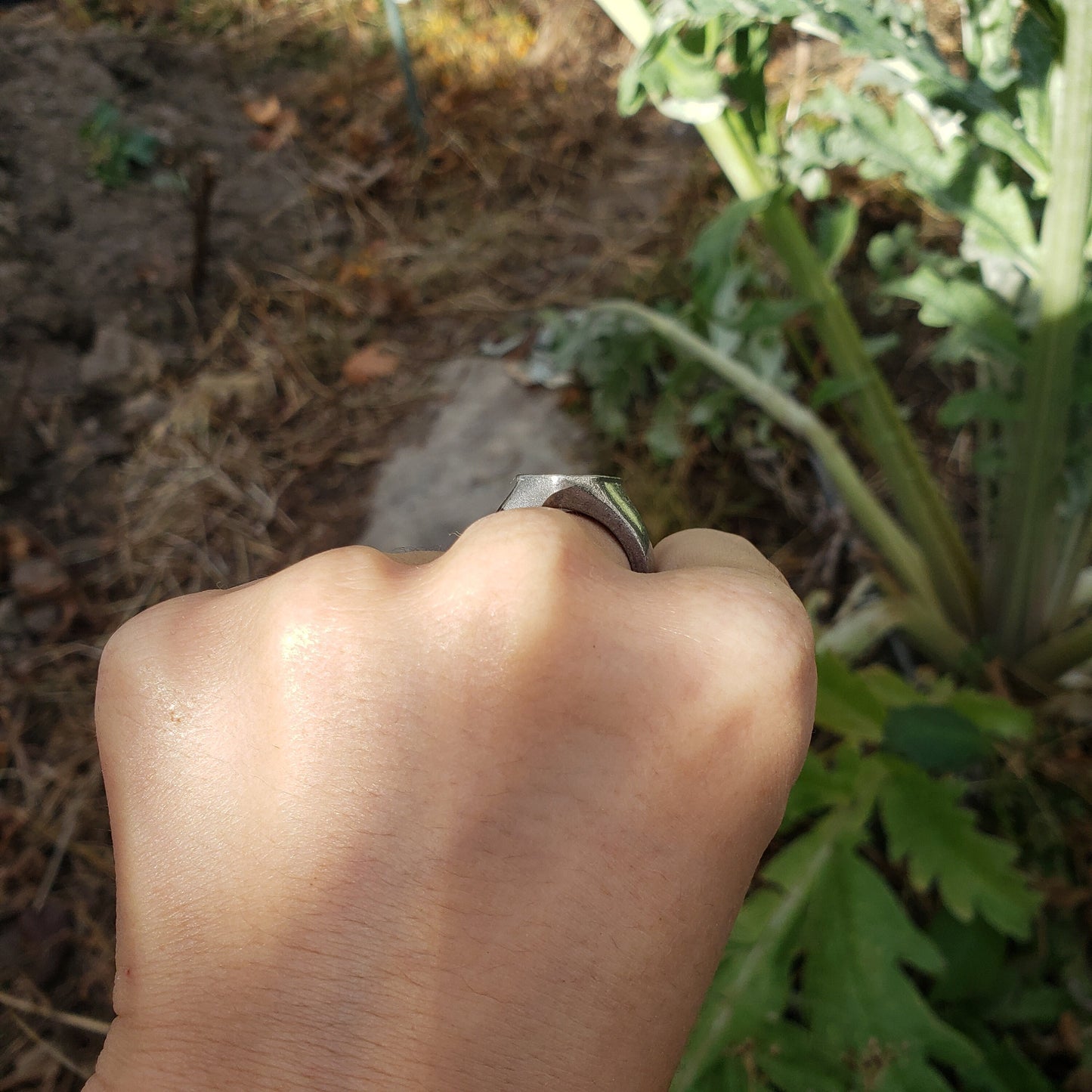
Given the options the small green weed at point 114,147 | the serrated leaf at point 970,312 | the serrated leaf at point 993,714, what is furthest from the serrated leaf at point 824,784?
the small green weed at point 114,147

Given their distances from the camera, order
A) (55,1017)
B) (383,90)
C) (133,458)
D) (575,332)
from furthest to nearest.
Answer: (383,90) → (133,458) → (575,332) → (55,1017)

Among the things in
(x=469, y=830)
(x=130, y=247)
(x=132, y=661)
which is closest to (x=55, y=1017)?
(x=132, y=661)

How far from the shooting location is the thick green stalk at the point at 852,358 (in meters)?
1.24

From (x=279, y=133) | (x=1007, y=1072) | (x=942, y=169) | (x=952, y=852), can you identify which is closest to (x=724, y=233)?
(x=942, y=169)

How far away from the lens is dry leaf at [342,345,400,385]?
2.13 m

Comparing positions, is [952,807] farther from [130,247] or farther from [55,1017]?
[130,247]

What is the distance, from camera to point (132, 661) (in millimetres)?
574

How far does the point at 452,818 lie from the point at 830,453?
1249 millimetres

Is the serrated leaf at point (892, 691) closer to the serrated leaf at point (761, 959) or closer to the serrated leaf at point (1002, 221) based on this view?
the serrated leaf at point (761, 959)

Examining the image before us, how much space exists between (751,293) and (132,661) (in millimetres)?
1797

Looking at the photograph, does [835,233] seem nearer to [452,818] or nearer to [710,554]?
[710,554]

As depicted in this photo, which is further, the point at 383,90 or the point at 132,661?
the point at 383,90

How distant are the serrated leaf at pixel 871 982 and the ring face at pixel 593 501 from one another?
734 mm

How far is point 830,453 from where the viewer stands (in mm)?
1543
